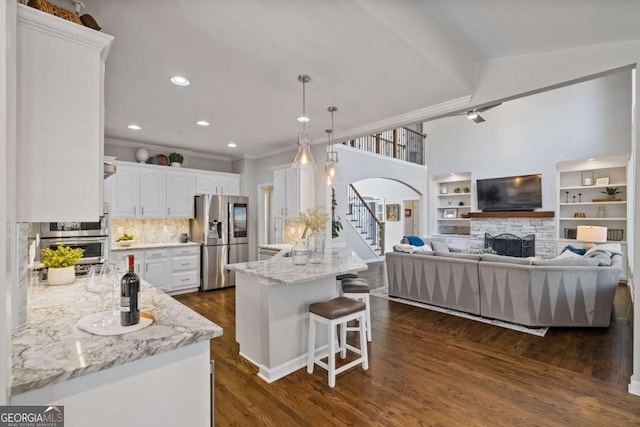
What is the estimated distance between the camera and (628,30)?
234 centimetres

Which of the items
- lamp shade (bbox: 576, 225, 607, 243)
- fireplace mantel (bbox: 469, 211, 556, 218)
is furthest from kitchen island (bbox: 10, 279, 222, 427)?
fireplace mantel (bbox: 469, 211, 556, 218)

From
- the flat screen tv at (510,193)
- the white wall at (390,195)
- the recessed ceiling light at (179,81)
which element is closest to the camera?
the recessed ceiling light at (179,81)

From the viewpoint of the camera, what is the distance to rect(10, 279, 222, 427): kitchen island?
1061 mm

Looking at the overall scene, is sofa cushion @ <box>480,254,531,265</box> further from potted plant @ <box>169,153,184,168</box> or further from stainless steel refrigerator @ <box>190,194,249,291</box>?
potted plant @ <box>169,153,184,168</box>

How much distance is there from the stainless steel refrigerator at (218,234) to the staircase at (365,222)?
11.1ft

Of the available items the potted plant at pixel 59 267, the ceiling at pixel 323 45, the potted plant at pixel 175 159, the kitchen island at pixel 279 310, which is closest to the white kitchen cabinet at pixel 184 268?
the potted plant at pixel 175 159

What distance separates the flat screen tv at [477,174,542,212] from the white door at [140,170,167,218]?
788 centimetres

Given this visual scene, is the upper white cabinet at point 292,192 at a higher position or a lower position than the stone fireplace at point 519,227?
higher

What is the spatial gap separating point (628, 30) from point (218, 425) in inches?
167

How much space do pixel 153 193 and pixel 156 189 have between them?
0.09m

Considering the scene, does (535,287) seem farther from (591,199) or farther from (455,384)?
(591,199)

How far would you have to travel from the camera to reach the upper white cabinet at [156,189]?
16.7 ft

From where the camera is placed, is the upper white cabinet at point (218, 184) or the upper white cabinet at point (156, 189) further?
the upper white cabinet at point (218, 184)

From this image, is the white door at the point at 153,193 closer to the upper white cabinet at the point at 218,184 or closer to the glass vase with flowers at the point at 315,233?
the upper white cabinet at the point at 218,184
